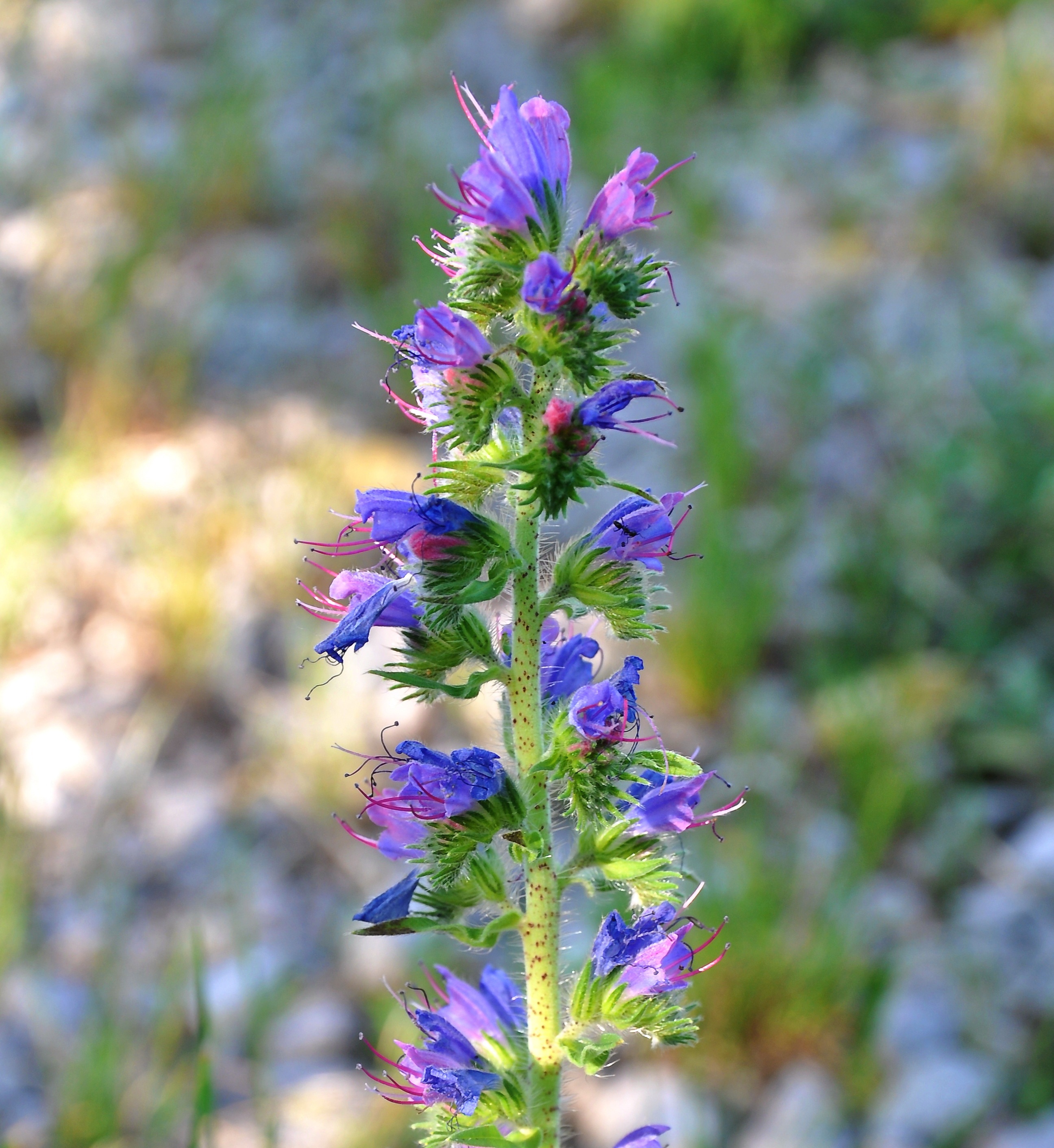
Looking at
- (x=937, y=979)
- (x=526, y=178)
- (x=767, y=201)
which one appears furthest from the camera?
(x=767, y=201)

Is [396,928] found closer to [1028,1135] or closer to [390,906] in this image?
[390,906]

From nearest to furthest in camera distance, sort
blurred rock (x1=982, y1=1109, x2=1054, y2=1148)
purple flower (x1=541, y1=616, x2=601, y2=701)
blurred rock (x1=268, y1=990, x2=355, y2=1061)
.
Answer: purple flower (x1=541, y1=616, x2=601, y2=701) < blurred rock (x1=982, y1=1109, x2=1054, y2=1148) < blurred rock (x1=268, y1=990, x2=355, y2=1061)

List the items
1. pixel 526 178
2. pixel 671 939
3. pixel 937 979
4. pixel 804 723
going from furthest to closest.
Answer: pixel 804 723, pixel 937 979, pixel 671 939, pixel 526 178

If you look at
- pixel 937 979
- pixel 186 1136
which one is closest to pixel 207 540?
pixel 186 1136

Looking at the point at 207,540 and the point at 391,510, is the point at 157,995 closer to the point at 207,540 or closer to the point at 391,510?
the point at 207,540

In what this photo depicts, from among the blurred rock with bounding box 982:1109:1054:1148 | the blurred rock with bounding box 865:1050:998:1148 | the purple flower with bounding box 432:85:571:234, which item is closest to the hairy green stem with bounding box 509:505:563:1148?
the purple flower with bounding box 432:85:571:234

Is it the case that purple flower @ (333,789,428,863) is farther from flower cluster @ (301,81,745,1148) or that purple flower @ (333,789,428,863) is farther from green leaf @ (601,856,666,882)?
green leaf @ (601,856,666,882)
